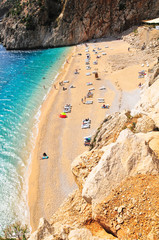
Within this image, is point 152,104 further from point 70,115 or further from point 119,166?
point 70,115

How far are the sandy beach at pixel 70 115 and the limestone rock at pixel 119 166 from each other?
1164 centimetres

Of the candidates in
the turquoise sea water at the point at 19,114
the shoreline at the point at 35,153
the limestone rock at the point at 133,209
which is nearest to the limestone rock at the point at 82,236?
the limestone rock at the point at 133,209

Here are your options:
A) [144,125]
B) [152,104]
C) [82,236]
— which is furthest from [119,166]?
[152,104]

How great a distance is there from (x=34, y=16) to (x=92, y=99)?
58718 mm

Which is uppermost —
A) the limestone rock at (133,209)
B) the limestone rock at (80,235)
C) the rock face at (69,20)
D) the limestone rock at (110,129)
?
the rock face at (69,20)

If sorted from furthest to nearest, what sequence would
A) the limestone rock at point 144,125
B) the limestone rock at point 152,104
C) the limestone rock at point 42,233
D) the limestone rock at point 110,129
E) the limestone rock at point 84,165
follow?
the limestone rock at point 152,104
the limestone rock at point 110,129
the limestone rock at point 144,125
the limestone rock at point 84,165
the limestone rock at point 42,233

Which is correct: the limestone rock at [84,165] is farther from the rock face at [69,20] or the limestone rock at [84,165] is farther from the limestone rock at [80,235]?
the rock face at [69,20]

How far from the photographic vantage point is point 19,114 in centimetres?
3322

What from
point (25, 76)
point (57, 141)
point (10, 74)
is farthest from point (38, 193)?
point (10, 74)

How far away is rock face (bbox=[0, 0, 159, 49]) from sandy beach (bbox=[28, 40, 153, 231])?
19.6m

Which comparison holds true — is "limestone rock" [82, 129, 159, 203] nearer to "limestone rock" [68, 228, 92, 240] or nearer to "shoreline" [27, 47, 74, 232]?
"limestone rock" [68, 228, 92, 240]

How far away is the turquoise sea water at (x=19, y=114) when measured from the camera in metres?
19.7

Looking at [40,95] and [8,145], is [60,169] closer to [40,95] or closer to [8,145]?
[8,145]

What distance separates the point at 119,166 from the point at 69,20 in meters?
73.6
